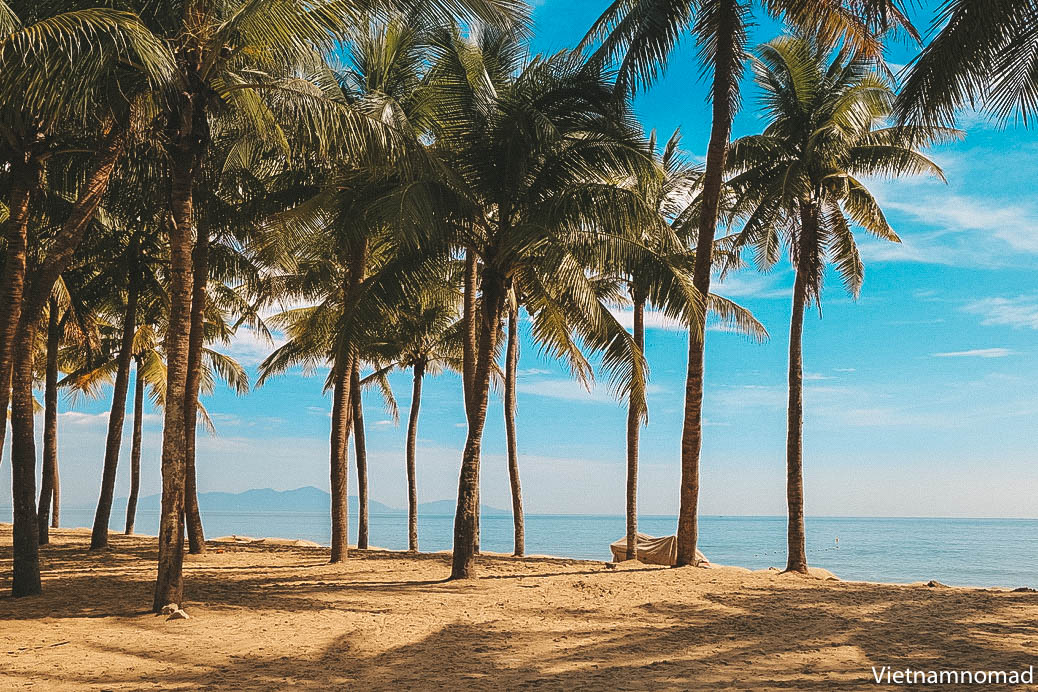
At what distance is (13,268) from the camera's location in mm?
10156

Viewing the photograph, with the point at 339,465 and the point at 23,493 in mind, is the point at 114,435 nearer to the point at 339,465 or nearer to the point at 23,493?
the point at 339,465

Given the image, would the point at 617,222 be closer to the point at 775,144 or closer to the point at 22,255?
the point at 775,144

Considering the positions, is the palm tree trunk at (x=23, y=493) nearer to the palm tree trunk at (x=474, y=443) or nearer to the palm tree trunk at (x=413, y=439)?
the palm tree trunk at (x=474, y=443)

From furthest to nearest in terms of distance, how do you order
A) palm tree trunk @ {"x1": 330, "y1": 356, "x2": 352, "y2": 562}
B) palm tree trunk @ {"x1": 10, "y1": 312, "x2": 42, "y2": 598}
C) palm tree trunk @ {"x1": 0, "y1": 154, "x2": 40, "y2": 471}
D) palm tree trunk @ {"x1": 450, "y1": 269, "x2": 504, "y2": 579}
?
palm tree trunk @ {"x1": 330, "y1": 356, "x2": 352, "y2": 562}, palm tree trunk @ {"x1": 450, "y1": 269, "x2": 504, "y2": 579}, palm tree trunk @ {"x1": 0, "y1": 154, "x2": 40, "y2": 471}, palm tree trunk @ {"x1": 10, "y1": 312, "x2": 42, "y2": 598}

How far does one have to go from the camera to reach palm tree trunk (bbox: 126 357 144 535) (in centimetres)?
2286

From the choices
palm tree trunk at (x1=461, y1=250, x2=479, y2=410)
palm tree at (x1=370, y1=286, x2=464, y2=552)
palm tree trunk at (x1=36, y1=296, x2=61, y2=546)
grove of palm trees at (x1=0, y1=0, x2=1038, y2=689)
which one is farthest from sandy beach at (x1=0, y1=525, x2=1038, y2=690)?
palm tree at (x1=370, y1=286, x2=464, y2=552)

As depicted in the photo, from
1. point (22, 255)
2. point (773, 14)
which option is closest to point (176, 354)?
point (22, 255)

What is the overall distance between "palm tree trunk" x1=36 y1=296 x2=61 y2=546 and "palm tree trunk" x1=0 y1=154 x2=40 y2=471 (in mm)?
6965

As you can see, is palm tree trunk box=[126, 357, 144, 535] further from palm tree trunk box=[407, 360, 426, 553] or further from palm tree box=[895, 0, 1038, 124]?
→ palm tree box=[895, 0, 1038, 124]

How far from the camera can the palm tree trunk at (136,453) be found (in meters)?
22.9

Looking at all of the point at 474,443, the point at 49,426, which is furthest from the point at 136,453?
the point at 474,443

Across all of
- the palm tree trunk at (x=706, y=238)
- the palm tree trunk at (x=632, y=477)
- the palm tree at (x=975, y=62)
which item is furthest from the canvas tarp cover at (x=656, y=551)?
the palm tree at (x=975, y=62)

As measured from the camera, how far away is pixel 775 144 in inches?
584

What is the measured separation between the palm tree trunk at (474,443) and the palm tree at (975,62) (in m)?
6.39
